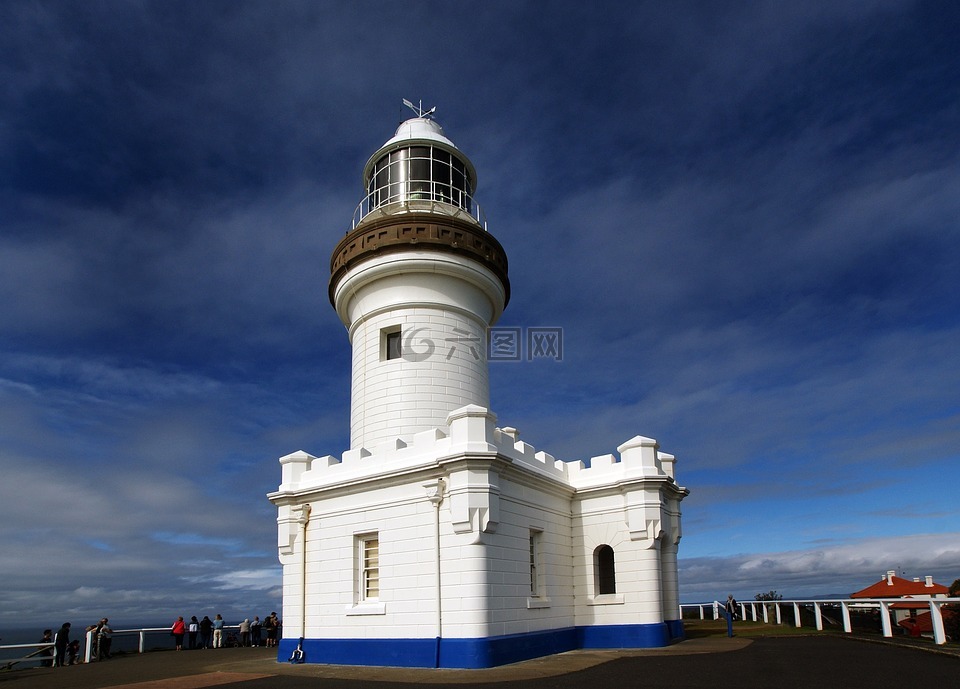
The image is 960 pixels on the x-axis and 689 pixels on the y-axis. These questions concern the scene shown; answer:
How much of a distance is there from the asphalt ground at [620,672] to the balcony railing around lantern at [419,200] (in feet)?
36.3

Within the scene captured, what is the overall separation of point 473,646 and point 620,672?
262 cm

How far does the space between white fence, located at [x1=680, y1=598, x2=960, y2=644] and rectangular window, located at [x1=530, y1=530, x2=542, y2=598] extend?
742 cm

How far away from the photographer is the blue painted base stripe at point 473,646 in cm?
1237

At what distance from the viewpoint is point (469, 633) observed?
12.4 m

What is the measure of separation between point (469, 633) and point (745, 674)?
462 centimetres

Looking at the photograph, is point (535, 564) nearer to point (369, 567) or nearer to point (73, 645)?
point (369, 567)

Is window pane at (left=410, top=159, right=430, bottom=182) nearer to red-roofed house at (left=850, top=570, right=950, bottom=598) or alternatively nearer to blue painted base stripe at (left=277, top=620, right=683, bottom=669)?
blue painted base stripe at (left=277, top=620, right=683, bottom=669)

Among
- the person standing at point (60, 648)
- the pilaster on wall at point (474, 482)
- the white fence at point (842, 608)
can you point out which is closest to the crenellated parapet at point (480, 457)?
the pilaster on wall at point (474, 482)

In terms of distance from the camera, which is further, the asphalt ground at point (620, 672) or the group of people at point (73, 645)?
the group of people at point (73, 645)

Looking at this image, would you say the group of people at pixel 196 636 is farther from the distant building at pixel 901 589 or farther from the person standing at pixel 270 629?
the distant building at pixel 901 589

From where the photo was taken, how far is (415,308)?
17344 millimetres

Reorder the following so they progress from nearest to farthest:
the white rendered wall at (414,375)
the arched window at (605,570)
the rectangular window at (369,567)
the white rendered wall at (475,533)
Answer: the white rendered wall at (475,533)
the rectangular window at (369,567)
the white rendered wall at (414,375)
the arched window at (605,570)

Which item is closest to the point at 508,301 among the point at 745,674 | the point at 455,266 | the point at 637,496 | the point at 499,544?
the point at 455,266

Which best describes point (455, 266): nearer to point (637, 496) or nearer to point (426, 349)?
point (426, 349)
